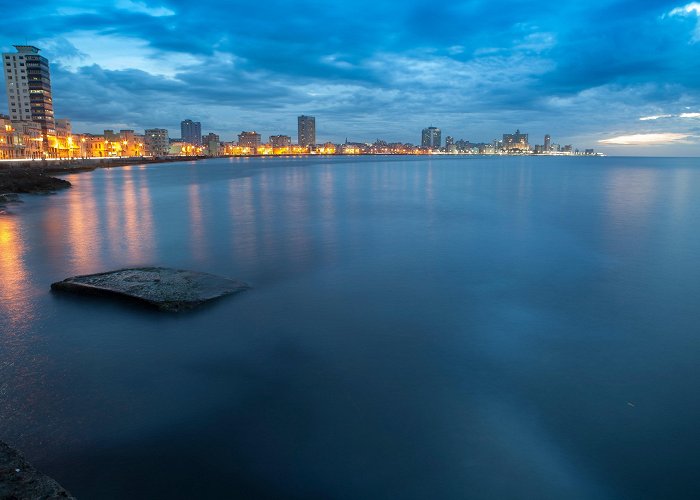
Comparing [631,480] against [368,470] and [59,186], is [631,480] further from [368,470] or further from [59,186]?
[59,186]

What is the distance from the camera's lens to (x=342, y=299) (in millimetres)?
11633

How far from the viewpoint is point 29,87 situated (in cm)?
14200

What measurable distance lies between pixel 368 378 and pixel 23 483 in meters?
4.69

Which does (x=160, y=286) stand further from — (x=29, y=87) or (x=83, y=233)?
(x=29, y=87)

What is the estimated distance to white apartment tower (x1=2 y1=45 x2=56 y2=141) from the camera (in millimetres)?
139000

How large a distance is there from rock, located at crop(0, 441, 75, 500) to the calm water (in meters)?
0.60

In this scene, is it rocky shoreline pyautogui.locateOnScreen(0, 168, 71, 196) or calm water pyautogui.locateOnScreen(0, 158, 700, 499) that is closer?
calm water pyautogui.locateOnScreen(0, 158, 700, 499)

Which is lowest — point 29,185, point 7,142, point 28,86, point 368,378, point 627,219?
point 368,378

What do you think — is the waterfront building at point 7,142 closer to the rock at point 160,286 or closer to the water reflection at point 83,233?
the water reflection at point 83,233

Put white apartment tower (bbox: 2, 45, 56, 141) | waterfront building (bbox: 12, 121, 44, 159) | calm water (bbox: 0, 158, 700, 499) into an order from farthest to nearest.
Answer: white apartment tower (bbox: 2, 45, 56, 141) < waterfront building (bbox: 12, 121, 44, 159) < calm water (bbox: 0, 158, 700, 499)

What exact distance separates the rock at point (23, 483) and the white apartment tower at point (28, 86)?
162 meters

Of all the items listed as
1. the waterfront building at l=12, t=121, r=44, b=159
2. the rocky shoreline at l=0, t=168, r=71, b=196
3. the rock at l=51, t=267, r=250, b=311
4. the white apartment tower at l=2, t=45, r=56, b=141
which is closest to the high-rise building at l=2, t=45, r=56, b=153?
the white apartment tower at l=2, t=45, r=56, b=141

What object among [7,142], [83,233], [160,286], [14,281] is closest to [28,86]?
[7,142]

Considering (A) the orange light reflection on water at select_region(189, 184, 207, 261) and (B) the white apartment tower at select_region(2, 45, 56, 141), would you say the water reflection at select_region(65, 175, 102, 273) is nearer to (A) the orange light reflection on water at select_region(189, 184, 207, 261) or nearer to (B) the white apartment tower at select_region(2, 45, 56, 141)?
(A) the orange light reflection on water at select_region(189, 184, 207, 261)
